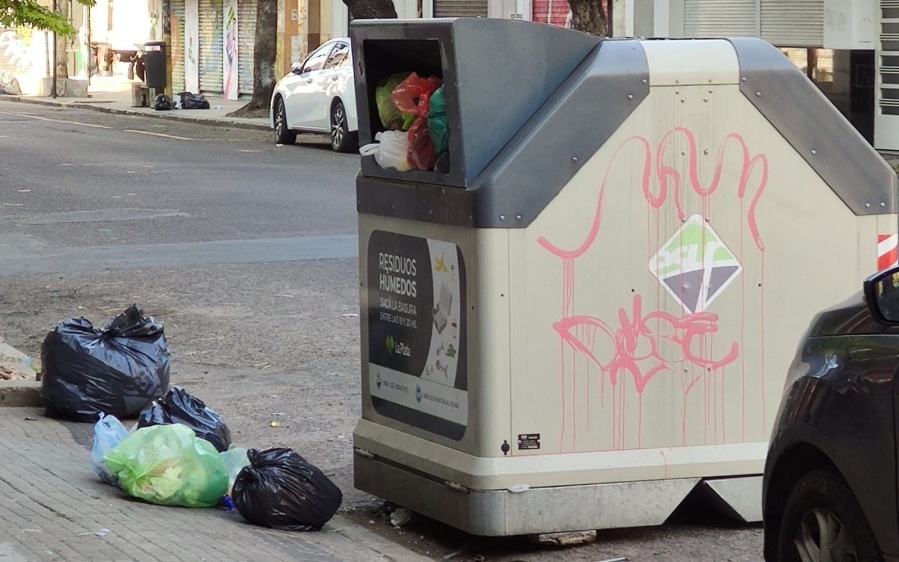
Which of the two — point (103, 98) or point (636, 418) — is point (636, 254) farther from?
point (103, 98)

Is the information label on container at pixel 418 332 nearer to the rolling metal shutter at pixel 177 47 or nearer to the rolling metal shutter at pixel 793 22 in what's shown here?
the rolling metal shutter at pixel 793 22

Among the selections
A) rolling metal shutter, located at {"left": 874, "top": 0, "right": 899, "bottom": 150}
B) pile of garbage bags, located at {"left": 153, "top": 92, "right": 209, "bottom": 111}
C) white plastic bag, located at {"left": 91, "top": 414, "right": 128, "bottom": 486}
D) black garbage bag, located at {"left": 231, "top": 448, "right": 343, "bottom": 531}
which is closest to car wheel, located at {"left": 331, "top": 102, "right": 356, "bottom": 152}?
rolling metal shutter, located at {"left": 874, "top": 0, "right": 899, "bottom": 150}

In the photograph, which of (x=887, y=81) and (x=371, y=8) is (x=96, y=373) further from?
(x=371, y=8)

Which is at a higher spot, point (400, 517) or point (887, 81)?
point (887, 81)

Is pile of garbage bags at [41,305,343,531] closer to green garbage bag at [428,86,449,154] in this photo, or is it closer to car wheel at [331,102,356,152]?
green garbage bag at [428,86,449,154]

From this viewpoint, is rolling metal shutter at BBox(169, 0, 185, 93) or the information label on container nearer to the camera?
the information label on container

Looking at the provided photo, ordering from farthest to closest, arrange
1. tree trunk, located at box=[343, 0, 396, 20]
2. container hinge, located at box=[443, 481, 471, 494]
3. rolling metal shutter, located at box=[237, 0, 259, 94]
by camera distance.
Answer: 1. rolling metal shutter, located at box=[237, 0, 259, 94]
2. tree trunk, located at box=[343, 0, 396, 20]
3. container hinge, located at box=[443, 481, 471, 494]

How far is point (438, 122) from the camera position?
560cm

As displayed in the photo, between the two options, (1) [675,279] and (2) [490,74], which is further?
(1) [675,279]

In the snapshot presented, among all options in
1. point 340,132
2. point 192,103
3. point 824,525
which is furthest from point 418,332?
point 192,103

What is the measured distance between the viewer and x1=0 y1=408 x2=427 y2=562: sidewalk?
5051 mm

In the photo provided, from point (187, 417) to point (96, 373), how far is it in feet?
3.26

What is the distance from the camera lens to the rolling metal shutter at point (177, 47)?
1816 inches

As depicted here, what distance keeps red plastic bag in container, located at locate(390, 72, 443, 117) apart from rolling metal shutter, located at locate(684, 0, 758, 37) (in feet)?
67.5
